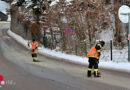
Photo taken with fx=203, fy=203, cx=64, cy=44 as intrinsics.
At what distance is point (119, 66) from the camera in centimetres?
1083

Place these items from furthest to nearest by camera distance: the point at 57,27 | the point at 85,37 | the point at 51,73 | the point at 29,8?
the point at 29,8 < the point at 57,27 < the point at 85,37 < the point at 51,73

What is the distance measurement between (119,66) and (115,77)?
6.82 feet

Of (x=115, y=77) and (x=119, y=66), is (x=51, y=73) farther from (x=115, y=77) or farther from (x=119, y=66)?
(x=119, y=66)

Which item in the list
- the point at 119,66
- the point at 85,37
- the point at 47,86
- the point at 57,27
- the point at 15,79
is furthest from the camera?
the point at 57,27

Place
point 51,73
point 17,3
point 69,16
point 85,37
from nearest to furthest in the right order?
point 51,73
point 85,37
point 69,16
point 17,3

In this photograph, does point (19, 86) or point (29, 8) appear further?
point (29, 8)

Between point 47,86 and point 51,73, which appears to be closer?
point 47,86

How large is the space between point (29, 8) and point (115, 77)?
66.1 feet

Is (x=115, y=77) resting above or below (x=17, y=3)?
below

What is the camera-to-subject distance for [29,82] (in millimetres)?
8133

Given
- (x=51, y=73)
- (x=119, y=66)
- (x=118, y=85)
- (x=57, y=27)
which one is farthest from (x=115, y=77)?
(x=57, y=27)

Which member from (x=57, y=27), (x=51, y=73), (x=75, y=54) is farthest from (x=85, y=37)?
(x=51, y=73)

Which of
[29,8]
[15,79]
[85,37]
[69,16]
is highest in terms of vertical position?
[29,8]

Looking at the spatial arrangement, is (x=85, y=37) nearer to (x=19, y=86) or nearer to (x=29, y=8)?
(x=19, y=86)
